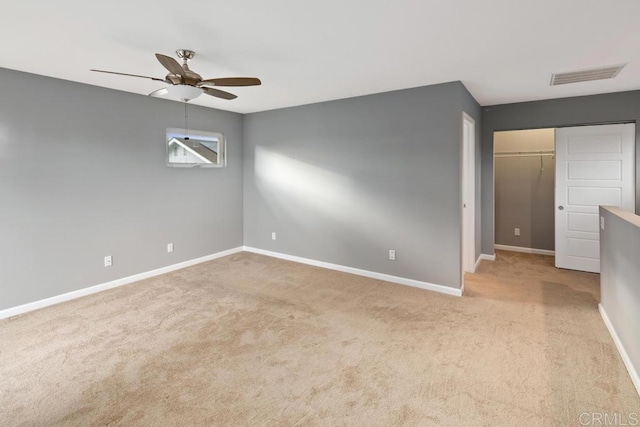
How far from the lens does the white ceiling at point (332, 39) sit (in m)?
2.01

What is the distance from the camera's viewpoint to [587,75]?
11.0 ft

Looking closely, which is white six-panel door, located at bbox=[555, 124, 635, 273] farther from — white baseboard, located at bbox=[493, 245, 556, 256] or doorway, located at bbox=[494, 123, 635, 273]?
white baseboard, located at bbox=[493, 245, 556, 256]

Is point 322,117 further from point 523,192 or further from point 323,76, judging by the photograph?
point 523,192

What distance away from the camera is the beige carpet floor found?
1.94 meters

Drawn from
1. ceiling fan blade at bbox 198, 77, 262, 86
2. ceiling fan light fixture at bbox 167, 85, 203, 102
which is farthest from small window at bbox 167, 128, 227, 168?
ceiling fan blade at bbox 198, 77, 262, 86

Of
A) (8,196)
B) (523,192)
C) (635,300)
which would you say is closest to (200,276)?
(8,196)

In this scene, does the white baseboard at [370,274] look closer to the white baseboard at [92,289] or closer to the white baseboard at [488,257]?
the white baseboard at [92,289]

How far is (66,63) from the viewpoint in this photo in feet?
9.76

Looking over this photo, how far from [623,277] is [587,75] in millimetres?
2149

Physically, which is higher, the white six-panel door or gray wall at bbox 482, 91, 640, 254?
gray wall at bbox 482, 91, 640, 254

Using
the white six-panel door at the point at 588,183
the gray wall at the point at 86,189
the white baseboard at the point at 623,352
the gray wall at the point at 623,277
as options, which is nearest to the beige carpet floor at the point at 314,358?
the white baseboard at the point at 623,352

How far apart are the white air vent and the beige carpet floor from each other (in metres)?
2.36

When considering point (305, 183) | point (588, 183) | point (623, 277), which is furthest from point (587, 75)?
point (305, 183)

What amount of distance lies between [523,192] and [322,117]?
366cm
